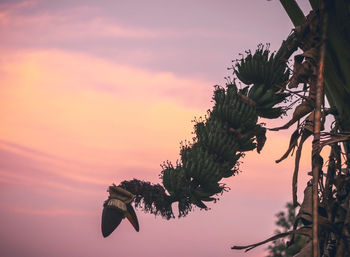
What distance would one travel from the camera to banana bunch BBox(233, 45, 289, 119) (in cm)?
369

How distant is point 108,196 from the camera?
3322mm

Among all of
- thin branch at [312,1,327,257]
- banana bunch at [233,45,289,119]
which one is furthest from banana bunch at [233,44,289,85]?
thin branch at [312,1,327,257]

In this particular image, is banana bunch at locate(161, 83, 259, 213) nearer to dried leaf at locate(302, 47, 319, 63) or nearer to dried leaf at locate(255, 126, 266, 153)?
dried leaf at locate(255, 126, 266, 153)

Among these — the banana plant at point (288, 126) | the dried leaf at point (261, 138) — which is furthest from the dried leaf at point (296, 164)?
the dried leaf at point (261, 138)

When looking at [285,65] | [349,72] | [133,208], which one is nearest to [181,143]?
[133,208]

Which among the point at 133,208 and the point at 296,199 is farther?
the point at 133,208

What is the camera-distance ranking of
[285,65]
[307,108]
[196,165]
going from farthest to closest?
[285,65] → [196,165] → [307,108]

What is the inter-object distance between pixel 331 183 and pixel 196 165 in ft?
3.01

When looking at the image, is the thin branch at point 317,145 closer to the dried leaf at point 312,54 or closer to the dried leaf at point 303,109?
the dried leaf at point 312,54

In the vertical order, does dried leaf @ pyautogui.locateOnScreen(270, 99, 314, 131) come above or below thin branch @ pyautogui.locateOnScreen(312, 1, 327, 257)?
above

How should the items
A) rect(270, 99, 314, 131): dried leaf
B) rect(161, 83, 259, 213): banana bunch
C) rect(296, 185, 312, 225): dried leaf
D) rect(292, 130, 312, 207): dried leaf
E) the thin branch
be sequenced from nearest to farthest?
the thin branch
rect(296, 185, 312, 225): dried leaf
rect(292, 130, 312, 207): dried leaf
rect(270, 99, 314, 131): dried leaf
rect(161, 83, 259, 213): banana bunch

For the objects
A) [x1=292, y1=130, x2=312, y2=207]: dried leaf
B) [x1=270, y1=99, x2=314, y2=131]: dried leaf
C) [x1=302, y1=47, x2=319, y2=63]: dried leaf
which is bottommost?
[x1=292, y1=130, x2=312, y2=207]: dried leaf

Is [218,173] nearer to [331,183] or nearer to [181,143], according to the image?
[181,143]

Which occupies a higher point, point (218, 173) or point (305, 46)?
point (305, 46)
